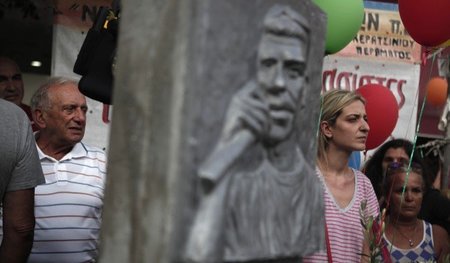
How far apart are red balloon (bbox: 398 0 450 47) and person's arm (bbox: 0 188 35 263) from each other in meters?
2.11

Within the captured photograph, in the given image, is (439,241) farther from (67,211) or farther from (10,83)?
(10,83)

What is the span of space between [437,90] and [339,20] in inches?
99.5

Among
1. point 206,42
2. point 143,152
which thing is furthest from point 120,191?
point 206,42

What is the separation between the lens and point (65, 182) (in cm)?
311

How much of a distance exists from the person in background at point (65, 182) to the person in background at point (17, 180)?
29cm

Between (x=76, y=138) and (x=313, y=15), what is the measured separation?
1.83 metres

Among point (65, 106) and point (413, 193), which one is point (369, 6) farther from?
point (65, 106)

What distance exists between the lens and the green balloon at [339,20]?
3.36m

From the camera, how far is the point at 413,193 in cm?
376

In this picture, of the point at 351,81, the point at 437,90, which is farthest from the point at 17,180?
the point at 437,90

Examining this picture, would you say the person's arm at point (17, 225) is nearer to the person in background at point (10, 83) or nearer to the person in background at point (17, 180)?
the person in background at point (17, 180)

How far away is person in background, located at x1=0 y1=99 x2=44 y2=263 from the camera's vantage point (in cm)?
246

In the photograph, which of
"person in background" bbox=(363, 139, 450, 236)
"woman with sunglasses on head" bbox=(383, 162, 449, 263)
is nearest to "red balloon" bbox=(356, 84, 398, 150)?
"person in background" bbox=(363, 139, 450, 236)

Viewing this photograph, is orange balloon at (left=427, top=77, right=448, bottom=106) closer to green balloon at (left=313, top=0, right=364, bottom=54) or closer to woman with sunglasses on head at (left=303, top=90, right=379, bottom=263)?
green balloon at (left=313, top=0, right=364, bottom=54)
